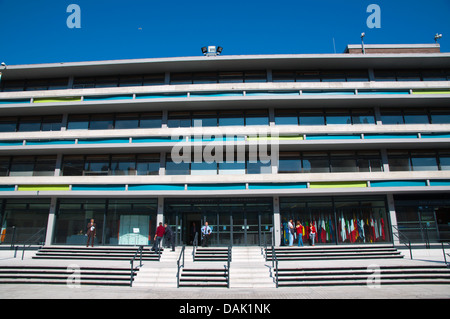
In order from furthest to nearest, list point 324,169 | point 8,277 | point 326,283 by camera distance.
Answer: point 324,169 < point 8,277 < point 326,283

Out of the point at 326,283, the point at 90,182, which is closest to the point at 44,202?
the point at 90,182

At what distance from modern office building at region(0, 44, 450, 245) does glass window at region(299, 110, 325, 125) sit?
7 cm

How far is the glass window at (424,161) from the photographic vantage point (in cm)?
1914

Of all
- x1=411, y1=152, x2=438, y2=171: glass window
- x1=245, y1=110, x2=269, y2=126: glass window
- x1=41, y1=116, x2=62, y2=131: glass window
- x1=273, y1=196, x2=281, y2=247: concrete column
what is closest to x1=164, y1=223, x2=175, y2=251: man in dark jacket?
x1=273, y1=196, x2=281, y2=247: concrete column

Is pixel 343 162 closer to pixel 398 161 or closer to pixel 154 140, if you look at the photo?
pixel 398 161

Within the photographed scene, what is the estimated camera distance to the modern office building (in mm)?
18266

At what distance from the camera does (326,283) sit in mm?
11000

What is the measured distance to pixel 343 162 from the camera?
19.3 metres

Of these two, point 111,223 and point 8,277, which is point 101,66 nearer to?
point 111,223

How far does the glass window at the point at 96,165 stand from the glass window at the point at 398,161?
62.2ft

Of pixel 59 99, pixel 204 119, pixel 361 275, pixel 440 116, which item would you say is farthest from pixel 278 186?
pixel 59 99

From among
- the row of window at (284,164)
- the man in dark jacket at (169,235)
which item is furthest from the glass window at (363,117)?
the man in dark jacket at (169,235)

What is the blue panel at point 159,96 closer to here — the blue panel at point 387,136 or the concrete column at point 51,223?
the concrete column at point 51,223

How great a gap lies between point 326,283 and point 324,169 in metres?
9.51
